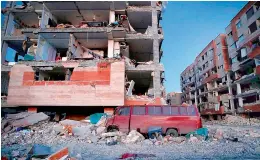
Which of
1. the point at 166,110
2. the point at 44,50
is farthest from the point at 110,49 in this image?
the point at 166,110

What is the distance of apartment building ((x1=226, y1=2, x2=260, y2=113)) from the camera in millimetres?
29094

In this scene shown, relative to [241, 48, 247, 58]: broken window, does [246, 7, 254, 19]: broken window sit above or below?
above

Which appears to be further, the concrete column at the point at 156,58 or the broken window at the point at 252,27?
the broken window at the point at 252,27

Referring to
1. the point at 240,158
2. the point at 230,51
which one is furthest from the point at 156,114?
the point at 230,51

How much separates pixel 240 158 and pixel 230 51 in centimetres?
3500

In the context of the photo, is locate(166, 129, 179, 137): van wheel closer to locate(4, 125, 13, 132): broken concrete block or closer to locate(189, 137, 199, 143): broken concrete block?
locate(189, 137, 199, 143): broken concrete block

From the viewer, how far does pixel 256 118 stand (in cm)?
2936

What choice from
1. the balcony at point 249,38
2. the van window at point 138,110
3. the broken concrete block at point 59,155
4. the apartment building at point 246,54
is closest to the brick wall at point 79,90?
the van window at point 138,110

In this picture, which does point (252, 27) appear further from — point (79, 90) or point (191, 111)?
point (79, 90)

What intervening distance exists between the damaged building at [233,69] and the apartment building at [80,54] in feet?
51.8

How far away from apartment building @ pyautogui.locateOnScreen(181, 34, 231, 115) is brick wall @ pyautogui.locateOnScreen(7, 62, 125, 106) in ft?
93.5

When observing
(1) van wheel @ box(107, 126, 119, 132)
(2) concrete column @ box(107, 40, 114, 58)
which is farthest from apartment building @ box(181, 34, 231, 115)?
(1) van wheel @ box(107, 126, 119, 132)

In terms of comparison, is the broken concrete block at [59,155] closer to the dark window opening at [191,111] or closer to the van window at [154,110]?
the van window at [154,110]

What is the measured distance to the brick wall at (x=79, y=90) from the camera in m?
17.3
